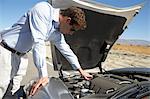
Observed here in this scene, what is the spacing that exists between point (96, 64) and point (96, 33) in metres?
0.52

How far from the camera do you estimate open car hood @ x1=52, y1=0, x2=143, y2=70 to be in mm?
5176

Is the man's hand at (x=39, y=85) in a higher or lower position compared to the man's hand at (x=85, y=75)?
higher

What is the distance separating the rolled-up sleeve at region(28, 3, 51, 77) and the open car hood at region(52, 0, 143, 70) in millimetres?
868

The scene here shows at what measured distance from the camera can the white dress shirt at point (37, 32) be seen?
4059mm

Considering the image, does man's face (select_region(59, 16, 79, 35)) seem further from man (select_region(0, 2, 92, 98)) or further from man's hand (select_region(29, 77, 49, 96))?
man's hand (select_region(29, 77, 49, 96))

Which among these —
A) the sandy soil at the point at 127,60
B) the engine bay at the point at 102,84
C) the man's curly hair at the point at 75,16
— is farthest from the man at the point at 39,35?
the sandy soil at the point at 127,60

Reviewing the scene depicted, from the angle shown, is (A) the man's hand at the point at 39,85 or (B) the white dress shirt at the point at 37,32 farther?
(B) the white dress shirt at the point at 37,32

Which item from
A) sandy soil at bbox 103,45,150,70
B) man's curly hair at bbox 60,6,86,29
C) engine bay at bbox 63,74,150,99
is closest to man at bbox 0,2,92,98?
man's curly hair at bbox 60,6,86,29

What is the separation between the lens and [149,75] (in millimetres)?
4699

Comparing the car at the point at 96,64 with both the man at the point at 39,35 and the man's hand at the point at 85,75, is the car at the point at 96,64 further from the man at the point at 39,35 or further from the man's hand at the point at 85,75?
the man at the point at 39,35

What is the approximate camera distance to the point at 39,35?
162 inches

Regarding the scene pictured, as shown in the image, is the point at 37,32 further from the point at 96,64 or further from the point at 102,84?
the point at 96,64

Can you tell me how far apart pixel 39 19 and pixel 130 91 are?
4.08 feet

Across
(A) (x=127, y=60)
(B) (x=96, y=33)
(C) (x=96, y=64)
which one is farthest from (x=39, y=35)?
(A) (x=127, y=60)
